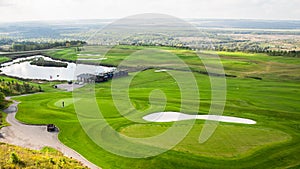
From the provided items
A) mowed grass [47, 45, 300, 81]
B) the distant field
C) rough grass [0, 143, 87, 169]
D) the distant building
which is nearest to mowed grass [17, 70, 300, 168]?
rough grass [0, 143, 87, 169]

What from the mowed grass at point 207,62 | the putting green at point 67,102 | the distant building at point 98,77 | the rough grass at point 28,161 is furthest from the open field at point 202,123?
the mowed grass at point 207,62

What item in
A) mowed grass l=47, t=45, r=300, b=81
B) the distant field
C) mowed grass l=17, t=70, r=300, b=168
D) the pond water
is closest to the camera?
mowed grass l=17, t=70, r=300, b=168

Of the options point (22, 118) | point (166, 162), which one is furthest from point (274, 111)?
point (22, 118)

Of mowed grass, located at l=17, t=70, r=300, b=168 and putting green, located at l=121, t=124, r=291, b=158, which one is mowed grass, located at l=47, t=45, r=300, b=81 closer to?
mowed grass, located at l=17, t=70, r=300, b=168

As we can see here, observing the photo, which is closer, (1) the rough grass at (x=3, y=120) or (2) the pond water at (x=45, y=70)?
(1) the rough grass at (x=3, y=120)

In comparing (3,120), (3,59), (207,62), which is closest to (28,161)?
(3,120)

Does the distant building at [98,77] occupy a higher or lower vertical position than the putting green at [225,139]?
lower

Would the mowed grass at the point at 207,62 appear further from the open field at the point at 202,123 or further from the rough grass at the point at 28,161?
the rough grass at the point at 28,161
